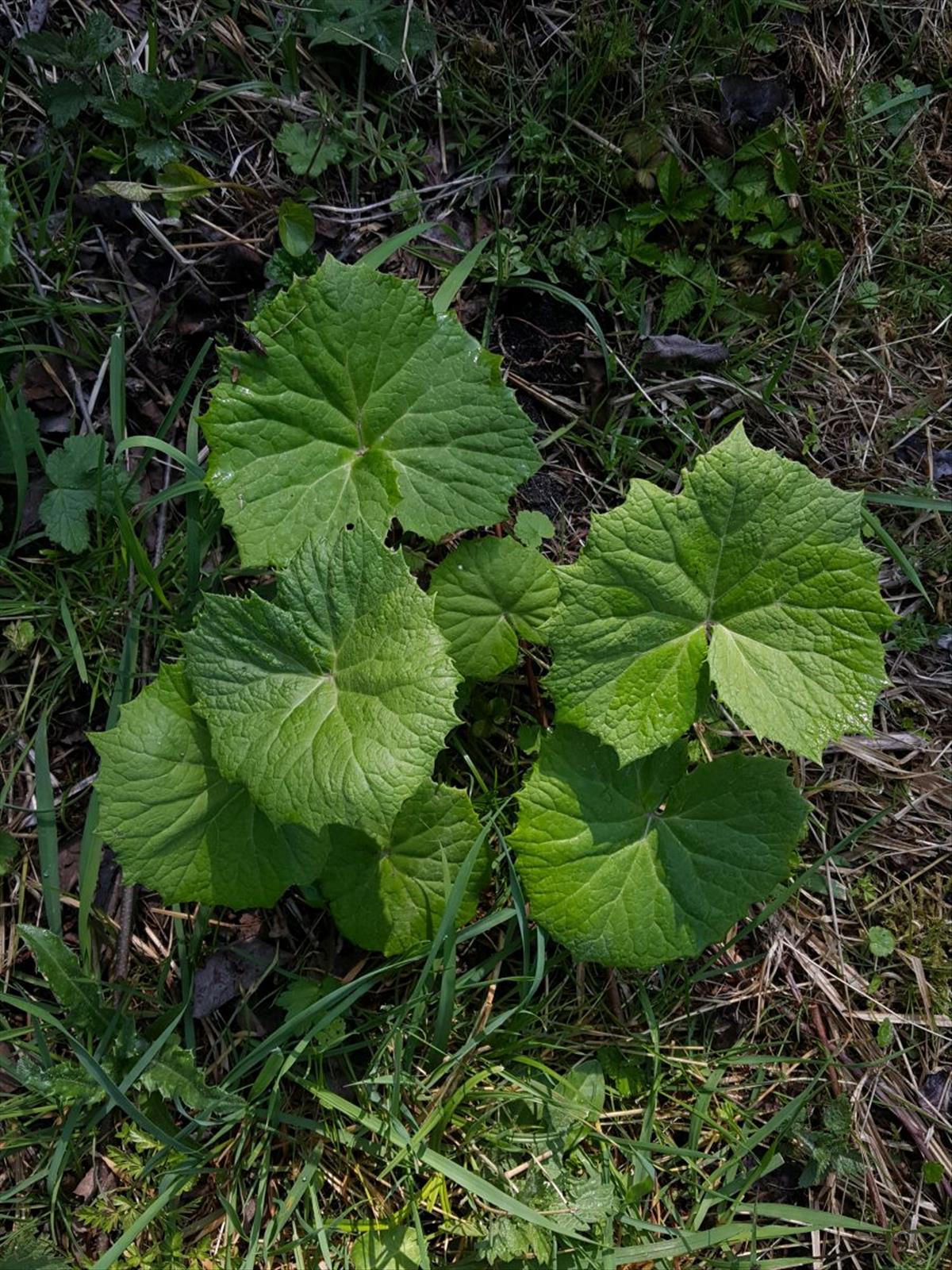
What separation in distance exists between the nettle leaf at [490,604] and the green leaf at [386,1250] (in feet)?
5.16

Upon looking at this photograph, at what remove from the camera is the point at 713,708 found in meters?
2.94

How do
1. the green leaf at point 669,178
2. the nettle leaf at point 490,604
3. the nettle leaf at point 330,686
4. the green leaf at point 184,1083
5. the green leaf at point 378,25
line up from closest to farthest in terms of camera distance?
the nettle leaf at point 330,686
the green leaf at point 184,1083
the nettle leaf at point 490,604
the green leaf at point 378,25
the green leaf at point 669,178

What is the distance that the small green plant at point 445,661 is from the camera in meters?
2.25

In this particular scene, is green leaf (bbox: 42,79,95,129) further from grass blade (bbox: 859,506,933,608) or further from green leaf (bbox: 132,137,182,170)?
grass blade (bbox: 859,506,933,608)

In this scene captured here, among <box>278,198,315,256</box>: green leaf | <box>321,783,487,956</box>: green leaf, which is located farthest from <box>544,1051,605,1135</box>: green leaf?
<box>278,198,315,256</box>: green leaf

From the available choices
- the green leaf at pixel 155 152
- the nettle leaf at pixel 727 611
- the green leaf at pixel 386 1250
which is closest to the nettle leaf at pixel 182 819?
the nettle leaf at pixel 727 611

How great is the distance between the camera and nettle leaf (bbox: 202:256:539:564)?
2480 millimetres

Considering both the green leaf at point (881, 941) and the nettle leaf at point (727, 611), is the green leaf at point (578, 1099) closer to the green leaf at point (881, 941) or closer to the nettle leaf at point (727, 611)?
the green leaf at point (881, 941)

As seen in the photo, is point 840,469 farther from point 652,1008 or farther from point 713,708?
point 652,1008

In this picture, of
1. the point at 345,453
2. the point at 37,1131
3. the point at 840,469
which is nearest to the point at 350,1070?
the point at 37,1131

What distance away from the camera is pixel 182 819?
2.44 meters

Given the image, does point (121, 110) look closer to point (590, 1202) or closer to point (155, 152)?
point (155, 152)

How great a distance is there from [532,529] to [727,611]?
0.73 metres

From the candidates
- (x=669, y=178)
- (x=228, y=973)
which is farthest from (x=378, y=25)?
(x=228, y=973)
